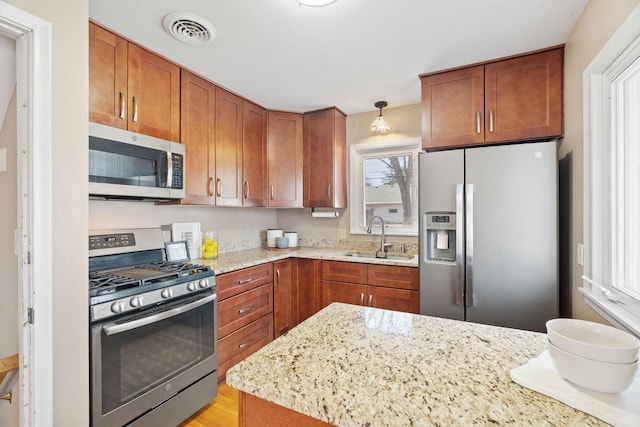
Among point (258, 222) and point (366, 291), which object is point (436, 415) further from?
point (258, 222)

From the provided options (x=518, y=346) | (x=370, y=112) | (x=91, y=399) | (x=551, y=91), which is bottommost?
(x=91, y=399)

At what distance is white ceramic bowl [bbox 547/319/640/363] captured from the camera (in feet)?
1.98

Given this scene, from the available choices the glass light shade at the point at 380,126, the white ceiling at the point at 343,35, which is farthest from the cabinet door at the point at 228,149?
the glass light shade at the point at 380,126

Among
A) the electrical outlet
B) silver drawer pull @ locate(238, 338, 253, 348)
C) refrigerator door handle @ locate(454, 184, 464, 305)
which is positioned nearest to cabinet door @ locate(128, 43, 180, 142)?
silver drawer pull @ locate(238, 338, 253, 348)

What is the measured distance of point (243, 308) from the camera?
236 centimetres

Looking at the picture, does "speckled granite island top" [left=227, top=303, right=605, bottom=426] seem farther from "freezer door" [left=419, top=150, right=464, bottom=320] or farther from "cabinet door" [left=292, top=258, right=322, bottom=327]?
"cabinet door" [left=292, top=258, right=322, bottom=327]

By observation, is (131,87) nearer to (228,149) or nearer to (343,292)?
(228,149)

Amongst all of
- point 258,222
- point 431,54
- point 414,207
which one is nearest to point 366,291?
point 414,207

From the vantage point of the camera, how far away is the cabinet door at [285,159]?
308cm

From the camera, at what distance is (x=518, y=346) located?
2.97ft

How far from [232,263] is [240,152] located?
1035 millimetres

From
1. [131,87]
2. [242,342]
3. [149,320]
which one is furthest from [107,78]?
[242,342]

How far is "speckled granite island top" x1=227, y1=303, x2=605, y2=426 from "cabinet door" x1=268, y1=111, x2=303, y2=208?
215 cm

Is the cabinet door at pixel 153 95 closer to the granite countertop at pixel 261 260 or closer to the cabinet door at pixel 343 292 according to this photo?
the granite countertop at pixel 261 260
